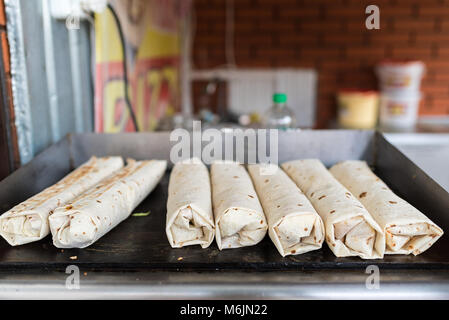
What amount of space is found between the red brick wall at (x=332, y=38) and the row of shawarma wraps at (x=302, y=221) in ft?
12.3

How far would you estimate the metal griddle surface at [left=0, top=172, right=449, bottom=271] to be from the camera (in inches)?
40.5

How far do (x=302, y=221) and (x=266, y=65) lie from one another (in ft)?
13.1

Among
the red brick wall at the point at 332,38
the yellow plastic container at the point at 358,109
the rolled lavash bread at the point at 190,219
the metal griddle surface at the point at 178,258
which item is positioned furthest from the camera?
the red brick wall at the point at 332,38

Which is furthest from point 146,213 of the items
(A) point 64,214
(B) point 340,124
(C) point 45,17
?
(B) point 340,124

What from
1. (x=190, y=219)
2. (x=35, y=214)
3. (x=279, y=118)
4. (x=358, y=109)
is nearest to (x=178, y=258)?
(x=190, y=219)

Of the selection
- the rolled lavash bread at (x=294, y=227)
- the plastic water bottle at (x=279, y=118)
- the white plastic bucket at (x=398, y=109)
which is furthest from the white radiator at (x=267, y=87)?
the rolled lavash bread at (x=294, y=227)

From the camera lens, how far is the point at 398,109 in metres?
4.17

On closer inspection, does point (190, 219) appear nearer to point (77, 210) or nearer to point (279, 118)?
point (77, 210)

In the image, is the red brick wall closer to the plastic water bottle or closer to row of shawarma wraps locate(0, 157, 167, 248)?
the plastic water bottle

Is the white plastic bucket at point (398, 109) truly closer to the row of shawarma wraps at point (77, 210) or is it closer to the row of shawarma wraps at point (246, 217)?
the row of shawarma wraps at point (246, 217)

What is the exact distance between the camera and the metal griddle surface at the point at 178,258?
1029 millimetres

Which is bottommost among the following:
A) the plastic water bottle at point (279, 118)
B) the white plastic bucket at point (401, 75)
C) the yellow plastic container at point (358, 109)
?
the yellow plastic container at point (358, 109)
